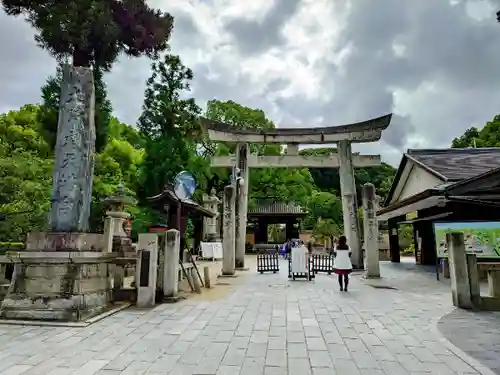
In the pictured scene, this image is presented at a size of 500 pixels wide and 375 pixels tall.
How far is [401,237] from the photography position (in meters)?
33.1

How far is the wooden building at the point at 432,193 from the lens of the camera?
12.3 meters

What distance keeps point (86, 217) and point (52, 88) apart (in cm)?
707

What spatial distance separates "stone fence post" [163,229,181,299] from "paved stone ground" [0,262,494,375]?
1.90 ft

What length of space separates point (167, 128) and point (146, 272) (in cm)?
1804

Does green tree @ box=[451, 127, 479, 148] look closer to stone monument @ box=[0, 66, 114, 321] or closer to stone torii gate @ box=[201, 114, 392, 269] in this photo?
stone torii gate @ box=[201, 114, 392, 269]

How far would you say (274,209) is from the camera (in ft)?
111

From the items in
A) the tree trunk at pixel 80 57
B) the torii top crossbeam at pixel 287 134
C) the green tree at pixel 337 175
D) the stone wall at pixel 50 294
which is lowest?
the stone wall at pixel 50 294

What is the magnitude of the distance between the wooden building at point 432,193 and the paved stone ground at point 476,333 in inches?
87.1

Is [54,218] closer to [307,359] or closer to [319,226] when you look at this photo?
[307,359]

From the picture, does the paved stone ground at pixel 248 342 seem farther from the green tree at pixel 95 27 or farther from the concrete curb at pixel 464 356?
the green tree at pixel 95 27

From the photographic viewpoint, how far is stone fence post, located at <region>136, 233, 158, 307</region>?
798 cm

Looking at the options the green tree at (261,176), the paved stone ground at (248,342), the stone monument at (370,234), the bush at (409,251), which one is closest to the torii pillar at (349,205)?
the stone monument at (370,234)

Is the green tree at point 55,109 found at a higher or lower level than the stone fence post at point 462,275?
higher

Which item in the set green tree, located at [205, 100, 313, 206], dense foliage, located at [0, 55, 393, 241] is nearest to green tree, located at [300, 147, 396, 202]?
dense foliage, located at [0, 55, 393, 241]
